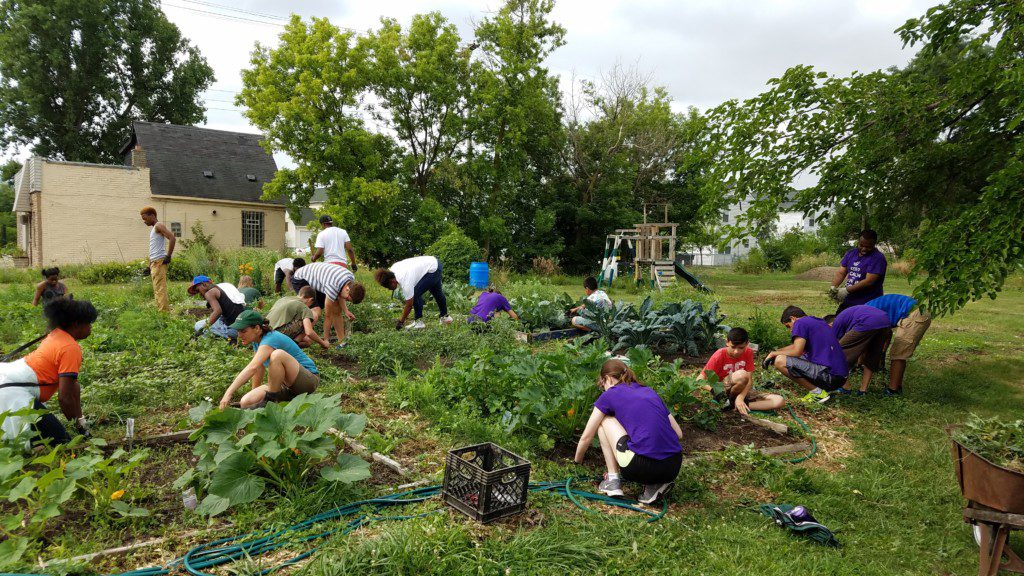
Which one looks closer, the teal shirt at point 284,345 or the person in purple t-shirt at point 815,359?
the teal shirt at point 284,345

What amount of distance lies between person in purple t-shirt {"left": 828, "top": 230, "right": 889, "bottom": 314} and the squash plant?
20.4ft

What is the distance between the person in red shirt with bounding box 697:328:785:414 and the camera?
558 cm

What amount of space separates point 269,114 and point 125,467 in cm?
1803

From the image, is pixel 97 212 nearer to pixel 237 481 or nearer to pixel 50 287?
pixel 50 287

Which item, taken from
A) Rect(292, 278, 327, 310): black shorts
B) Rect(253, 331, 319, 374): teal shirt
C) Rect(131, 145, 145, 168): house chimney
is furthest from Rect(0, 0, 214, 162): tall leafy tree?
Rect(253, 331, 319, 374): teal shirt

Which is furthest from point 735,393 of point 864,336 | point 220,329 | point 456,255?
point 456,255

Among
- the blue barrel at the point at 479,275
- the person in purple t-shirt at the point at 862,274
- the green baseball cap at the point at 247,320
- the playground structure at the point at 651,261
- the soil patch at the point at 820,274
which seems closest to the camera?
the green baseball cap at the point at 247,320

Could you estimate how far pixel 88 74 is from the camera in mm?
30734

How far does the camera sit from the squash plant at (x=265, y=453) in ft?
10.6

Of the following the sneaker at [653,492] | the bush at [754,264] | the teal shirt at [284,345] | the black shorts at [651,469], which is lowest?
the sneaker at [653,492]

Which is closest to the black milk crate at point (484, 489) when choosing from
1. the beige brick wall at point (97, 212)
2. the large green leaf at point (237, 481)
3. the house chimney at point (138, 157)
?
the large green leaf at point (237, 481)

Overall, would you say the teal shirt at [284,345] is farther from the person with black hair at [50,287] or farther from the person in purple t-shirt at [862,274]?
the person in purple t-shirt at [862,274]

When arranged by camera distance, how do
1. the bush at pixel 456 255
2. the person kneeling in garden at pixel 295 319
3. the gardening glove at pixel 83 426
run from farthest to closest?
the bush at pixel 456 255
the person kneeling in garden at pixel 295 319
the gardening glove at pixel 83 426

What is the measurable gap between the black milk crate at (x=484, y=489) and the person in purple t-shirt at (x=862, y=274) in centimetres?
550
